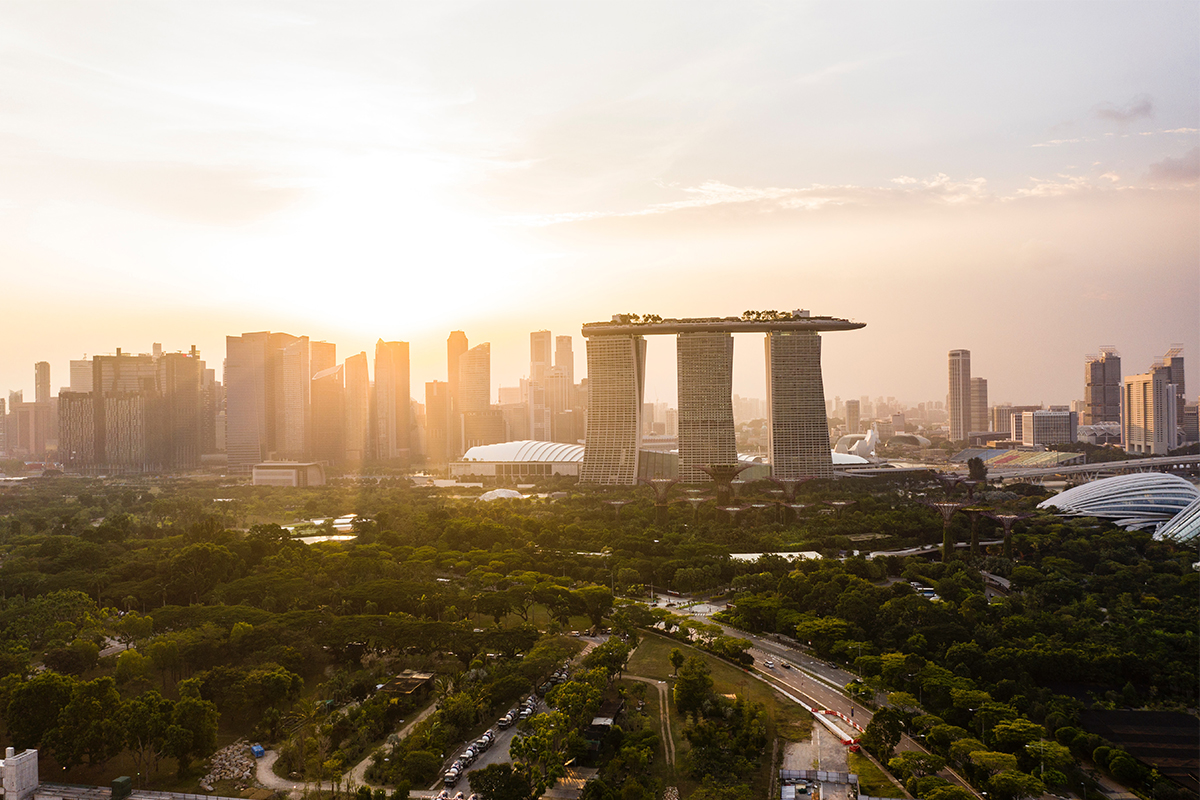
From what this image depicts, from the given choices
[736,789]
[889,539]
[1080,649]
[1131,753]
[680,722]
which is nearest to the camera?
[736,789]

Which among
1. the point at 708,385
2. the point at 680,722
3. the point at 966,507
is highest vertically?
the point at 708,385

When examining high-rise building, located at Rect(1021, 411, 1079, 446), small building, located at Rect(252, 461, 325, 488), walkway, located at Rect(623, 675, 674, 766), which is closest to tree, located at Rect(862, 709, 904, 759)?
walkway, located at Rect(623, 675, 674, 766)

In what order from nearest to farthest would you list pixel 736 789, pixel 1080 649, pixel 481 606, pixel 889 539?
1. pixel 736 789
2. pixel 1080 649
3. pixel 481 606
4. pixel 889 539

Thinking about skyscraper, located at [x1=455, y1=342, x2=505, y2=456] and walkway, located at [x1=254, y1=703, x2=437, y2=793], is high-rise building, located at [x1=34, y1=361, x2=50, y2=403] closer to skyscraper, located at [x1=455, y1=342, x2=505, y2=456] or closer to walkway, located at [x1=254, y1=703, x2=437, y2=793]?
skyscraper, located at [x1=455, y1=342, x2=505, y2=456]

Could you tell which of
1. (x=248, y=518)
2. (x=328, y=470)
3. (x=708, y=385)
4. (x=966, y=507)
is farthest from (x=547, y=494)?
(x=328, y=470)

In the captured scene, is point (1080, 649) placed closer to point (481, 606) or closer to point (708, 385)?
point (481, 606)

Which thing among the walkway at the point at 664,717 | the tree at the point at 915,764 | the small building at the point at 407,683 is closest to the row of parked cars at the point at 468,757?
the small building at the point at 407,683

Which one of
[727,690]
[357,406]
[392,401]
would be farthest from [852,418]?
[727,690]
